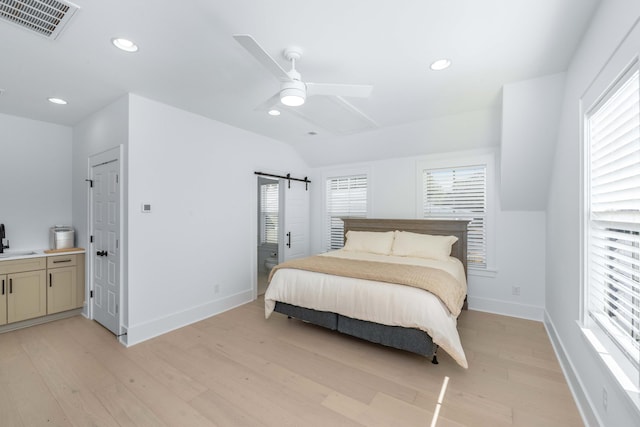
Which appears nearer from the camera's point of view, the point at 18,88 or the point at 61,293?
the point at 18,88

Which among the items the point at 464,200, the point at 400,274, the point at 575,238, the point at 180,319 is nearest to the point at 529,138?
the point at 464,200

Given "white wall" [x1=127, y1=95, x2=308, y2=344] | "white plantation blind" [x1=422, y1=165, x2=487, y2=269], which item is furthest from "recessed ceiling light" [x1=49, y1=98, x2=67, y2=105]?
A: "white plantation blind" [x1=422, y1=165, x2=487, y2=269]

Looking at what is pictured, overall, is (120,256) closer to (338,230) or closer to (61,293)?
(61,293)

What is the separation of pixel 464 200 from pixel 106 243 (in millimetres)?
4691

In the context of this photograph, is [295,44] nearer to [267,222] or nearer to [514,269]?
[514,269]

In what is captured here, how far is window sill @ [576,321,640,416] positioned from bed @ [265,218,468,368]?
2.76ft

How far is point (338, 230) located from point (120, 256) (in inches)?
133

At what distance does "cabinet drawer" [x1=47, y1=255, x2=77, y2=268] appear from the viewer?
11.2 ft

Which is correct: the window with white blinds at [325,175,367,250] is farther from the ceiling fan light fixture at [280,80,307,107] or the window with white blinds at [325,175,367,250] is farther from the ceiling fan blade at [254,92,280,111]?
the ceiling fan light fixture at [280,80,307,107]

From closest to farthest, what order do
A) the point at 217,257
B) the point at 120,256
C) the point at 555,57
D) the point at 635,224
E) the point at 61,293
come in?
the point at 635,224, the point at 555,57, the point at 120,256, the point at 61,293, the point at 217,257

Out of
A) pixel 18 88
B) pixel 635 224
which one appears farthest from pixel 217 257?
pixel 635 224

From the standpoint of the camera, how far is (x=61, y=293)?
350cm

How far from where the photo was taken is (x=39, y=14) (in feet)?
5.71

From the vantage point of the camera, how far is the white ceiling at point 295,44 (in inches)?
67.3
